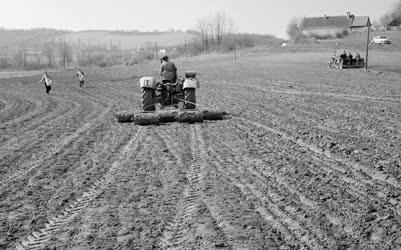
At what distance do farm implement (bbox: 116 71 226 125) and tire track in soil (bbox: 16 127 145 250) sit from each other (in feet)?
11.5

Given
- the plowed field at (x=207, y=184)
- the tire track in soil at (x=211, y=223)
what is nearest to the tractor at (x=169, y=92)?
the plowed field at (x=207, y=184)

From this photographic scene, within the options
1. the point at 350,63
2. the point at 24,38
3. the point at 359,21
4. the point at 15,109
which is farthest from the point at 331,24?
the point at 24,38

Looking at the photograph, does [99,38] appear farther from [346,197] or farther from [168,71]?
[346,197]

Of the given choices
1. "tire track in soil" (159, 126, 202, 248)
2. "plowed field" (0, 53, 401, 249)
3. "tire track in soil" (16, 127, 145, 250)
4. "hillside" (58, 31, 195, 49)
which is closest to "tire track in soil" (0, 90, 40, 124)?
"plowed field" (0, 53, 401, 249)

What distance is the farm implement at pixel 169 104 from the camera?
1163 centimetres

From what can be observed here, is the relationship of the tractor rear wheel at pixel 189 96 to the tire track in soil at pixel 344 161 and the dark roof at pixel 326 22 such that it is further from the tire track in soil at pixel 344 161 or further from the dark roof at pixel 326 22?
the dark roof at pixel 326 22

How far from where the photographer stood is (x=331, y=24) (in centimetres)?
10538

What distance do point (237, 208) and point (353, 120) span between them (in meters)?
7.11

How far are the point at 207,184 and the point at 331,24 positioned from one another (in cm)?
10466

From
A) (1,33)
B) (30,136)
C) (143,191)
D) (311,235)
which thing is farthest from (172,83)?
(1,33)

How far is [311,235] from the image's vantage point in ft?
14.9

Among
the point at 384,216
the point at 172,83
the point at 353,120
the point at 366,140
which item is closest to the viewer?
the point at 384,216

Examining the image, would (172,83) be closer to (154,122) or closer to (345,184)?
(154,122)

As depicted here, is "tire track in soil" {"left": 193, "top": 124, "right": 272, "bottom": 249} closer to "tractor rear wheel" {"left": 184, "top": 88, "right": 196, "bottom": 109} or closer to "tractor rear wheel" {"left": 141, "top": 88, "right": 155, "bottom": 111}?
"tractor rear wheel" {"left": 184, "top": 88, "right": 196, "bottom": 109}
